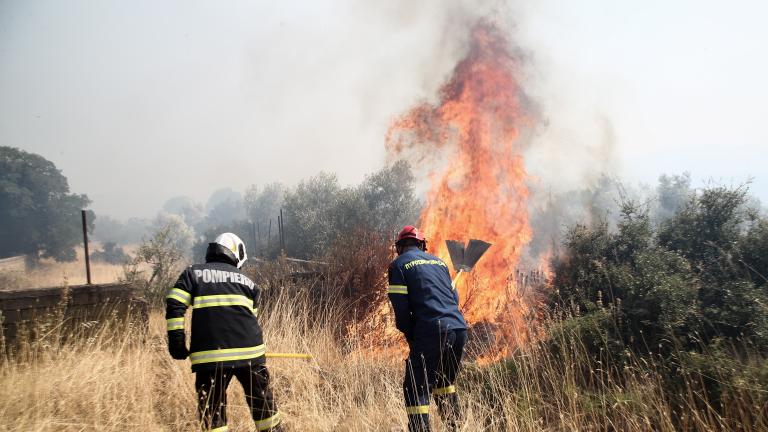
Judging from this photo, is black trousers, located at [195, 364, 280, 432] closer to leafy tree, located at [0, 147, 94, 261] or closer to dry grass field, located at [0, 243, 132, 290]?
dry grass field, located at [0, 243, 132, 290]

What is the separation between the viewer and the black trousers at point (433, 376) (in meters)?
4.02

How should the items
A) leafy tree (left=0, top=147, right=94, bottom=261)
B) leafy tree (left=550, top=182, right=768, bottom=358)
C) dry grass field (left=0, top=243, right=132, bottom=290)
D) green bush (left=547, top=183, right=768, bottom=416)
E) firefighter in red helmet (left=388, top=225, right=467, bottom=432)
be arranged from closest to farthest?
firefighter in red helmet (left=388, top=225, right=467, bottom=432) → green bush (left=547, top=183, right=768, bottom=416) → leafy tree (left=550, top=182, right=768, bottom=358) → dry grass field (left=0, top=243, right=132, bottom=290) → leafy tree (left=0, top=147, right=94, bottom=261)

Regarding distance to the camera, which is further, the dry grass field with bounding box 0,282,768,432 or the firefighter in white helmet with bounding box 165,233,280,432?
the dry grass field with bounding box 0,282,768,432

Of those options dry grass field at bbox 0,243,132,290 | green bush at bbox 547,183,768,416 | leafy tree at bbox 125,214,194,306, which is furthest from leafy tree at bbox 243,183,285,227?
green bush at bbox 547,183,768,416

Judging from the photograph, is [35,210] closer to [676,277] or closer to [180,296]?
[180,296]

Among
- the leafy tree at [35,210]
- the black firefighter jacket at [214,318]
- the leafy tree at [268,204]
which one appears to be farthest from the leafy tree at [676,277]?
the leafy tree at [268,204]

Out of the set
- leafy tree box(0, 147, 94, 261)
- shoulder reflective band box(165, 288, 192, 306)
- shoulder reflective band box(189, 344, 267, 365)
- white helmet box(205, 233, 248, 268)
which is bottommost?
shoulder reflective band box(189, 344, 267, 365)

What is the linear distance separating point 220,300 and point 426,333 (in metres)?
1.80

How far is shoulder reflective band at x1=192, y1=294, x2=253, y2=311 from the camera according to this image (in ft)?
12.5

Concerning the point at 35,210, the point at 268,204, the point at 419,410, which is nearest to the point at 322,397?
the point at 419,410

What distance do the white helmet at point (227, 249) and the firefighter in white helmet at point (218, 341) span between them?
0.47 ft

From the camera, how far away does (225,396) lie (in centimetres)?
379

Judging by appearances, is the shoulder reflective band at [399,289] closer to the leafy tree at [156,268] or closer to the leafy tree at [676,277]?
the leafy tree at [676,277]

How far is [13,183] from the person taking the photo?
132 ft
